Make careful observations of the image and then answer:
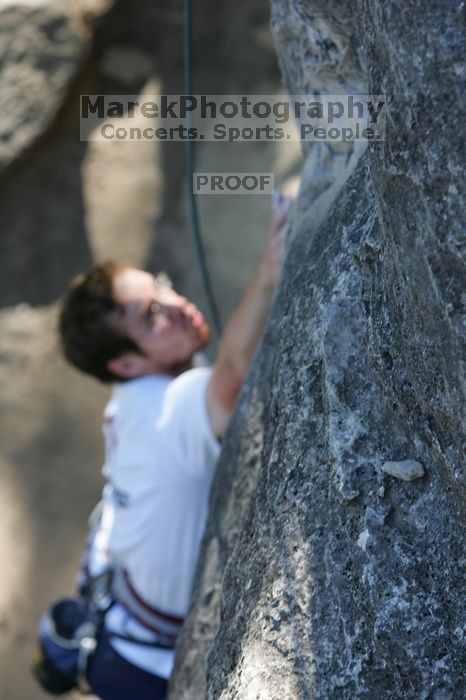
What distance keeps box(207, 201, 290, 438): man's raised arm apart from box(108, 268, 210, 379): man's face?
208 millimetres

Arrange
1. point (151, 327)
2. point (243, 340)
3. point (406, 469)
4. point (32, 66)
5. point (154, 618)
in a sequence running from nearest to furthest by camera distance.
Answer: point (406, 469) → point (243, 340) → point (154, 618) → point (151, 327) → point (32, 66)

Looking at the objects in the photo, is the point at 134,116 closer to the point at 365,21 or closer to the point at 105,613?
the point at 105,613

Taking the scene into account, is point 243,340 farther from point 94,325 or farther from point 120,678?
point 120,678

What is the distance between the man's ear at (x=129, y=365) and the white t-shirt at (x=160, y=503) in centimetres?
8

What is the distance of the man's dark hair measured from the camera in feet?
4.80

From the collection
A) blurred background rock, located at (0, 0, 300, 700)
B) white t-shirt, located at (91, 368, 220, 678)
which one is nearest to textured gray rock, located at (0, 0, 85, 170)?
blurred background rock, located at (0, 0, 300, 700)

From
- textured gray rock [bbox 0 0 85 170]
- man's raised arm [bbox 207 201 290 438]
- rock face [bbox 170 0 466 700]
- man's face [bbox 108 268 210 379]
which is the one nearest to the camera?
rock face [bbox 170 0 466 700]

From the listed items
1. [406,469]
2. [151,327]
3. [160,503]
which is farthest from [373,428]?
[151,327]

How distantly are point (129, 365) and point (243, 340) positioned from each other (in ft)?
0.93

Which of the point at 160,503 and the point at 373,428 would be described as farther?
the point at 160,503

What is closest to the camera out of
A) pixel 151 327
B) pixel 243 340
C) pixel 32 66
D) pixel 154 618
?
pixel 243 340

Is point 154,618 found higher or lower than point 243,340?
lower

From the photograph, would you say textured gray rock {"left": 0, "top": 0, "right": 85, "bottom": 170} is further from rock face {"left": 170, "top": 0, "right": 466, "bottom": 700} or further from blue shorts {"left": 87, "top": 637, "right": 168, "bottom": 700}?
rock face {"left": 170, "top": 0, "right": 466, "bottom": 700}

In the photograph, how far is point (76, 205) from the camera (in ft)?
7.84
